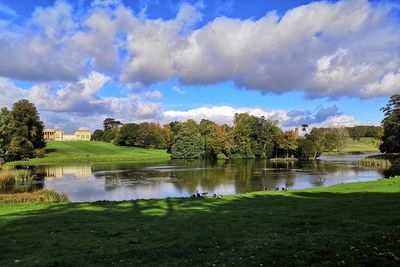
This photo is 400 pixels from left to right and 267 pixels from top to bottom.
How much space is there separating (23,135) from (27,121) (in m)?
6.68

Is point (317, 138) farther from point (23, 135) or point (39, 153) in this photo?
point (23, 135)

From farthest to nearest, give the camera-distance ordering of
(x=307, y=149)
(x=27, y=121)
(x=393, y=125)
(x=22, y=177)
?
(x=307, y=149) → (x=27, y=121) → (x=393, y=125) → (x=22, y=177)

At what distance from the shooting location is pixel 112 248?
11.3 metres

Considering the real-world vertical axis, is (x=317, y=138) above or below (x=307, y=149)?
above

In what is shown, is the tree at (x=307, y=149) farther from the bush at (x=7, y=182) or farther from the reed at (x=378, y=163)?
the bush at (x=7, y=182)

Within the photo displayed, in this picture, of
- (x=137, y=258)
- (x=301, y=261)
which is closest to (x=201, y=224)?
(x=137, y=258)

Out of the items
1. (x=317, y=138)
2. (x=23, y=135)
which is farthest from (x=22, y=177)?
(x=317, y=138)

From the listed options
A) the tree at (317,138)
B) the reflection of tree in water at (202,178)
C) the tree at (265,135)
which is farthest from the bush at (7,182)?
the tree at (317,138)

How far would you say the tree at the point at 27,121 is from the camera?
10784cm

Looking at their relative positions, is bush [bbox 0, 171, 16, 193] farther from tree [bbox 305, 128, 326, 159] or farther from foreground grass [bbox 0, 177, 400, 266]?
tree [bbox 305, 128, 326, 159]

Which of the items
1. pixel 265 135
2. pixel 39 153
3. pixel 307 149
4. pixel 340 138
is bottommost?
pixel 307 149

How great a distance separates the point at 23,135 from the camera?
108 meters

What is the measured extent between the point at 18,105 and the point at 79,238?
111677 millimetres

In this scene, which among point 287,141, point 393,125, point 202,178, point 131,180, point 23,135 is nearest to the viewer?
point 131,180
